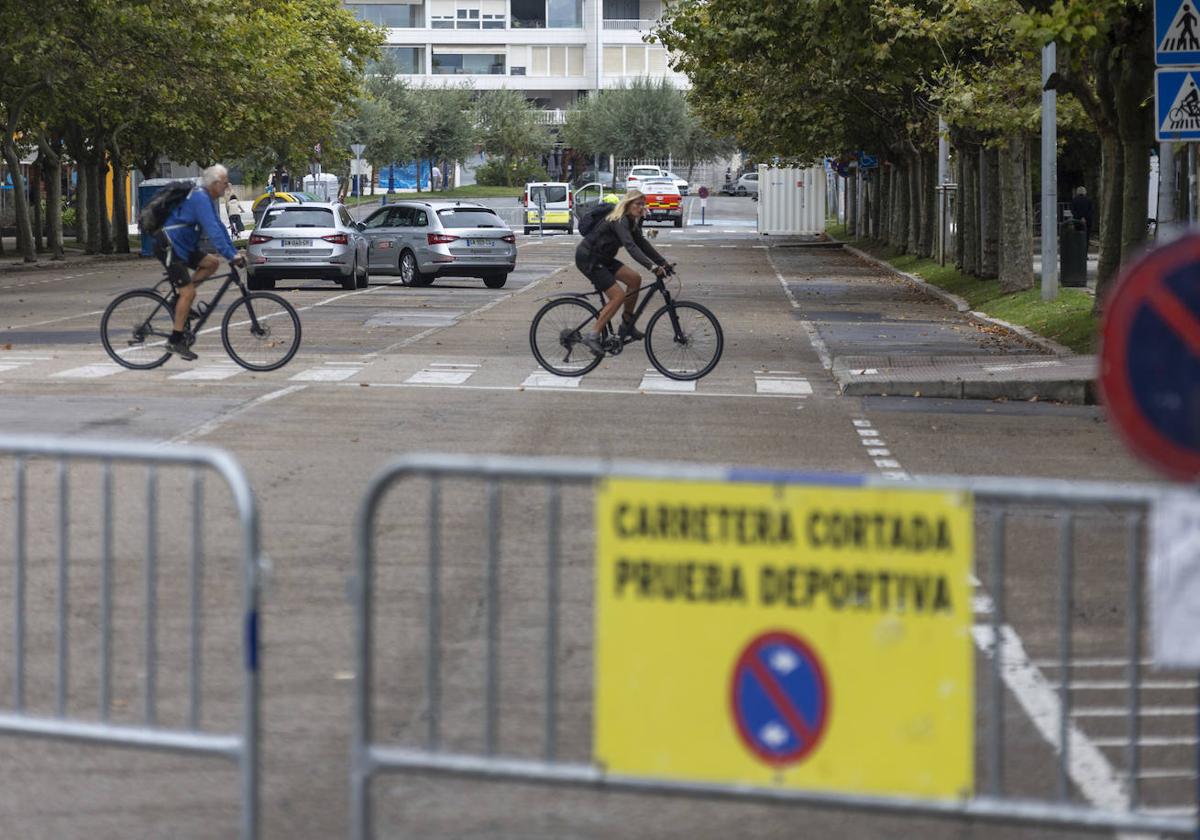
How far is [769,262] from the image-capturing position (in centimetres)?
5322

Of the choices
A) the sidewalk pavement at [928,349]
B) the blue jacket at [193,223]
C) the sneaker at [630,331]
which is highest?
the blue jacket at [193,223]

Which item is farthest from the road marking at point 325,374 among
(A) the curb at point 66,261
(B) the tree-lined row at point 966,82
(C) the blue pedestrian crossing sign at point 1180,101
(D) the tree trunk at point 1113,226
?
(A) the curb at point 66,261

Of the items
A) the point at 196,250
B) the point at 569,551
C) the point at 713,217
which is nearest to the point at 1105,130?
the point at 196,250

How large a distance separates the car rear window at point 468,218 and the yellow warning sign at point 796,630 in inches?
1291

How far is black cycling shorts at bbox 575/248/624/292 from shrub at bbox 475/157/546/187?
111698 mm

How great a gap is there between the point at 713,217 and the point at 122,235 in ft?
150

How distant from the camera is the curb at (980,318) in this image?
22.7 m

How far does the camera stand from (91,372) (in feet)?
62.1

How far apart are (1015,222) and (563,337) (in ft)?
48.1

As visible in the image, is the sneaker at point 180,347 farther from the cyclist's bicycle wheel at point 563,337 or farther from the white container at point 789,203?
the white container at point 789,203

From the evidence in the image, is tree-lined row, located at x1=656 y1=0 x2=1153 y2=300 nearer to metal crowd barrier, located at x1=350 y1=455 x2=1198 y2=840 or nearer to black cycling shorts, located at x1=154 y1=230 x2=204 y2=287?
black cycling shorts, located at x1=154 y1=230 x2=204 y2=287

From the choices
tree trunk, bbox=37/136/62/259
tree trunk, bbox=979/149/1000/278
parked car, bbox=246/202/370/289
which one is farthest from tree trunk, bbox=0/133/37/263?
tree trunk, bbox=979/149/1000/278

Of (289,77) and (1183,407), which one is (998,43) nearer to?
(289,77)

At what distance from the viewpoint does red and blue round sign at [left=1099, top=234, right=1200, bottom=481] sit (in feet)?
13.9
